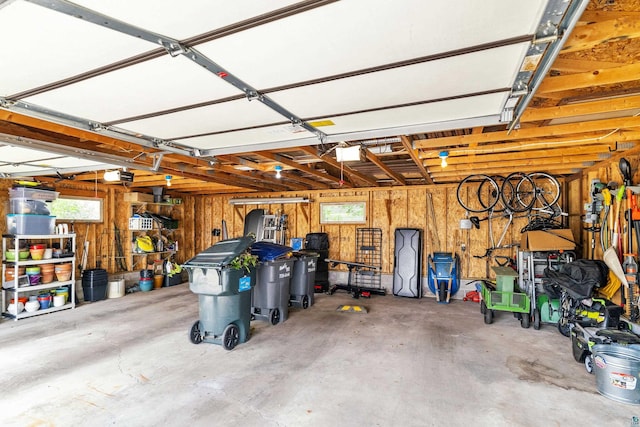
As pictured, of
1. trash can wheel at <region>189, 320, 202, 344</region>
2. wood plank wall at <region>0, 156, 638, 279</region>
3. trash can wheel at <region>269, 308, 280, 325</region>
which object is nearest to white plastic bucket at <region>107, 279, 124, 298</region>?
wood plank wall at <region>0, 156, 638, 279</region>

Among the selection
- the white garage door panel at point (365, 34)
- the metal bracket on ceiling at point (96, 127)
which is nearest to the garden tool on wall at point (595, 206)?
the white garage door panel at point (365, 34)

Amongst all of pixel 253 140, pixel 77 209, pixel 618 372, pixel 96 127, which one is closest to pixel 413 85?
pixel 253 140

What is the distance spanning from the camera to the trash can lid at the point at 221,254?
384cm

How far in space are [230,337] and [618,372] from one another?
12.4ft

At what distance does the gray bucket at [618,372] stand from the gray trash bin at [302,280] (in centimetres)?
397

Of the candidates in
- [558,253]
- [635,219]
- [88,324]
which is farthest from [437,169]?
[88,324]

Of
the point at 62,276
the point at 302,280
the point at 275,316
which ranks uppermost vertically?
the point at 62,276

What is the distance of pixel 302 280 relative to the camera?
5801 mm

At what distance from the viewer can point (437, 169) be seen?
215 inches

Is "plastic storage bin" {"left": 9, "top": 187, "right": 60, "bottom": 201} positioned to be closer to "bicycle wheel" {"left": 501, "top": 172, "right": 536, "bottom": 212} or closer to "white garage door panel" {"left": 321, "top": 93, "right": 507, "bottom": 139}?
"white garage door panel" {"left": 321, "top": 93, "right": 507, "bottom": 139}

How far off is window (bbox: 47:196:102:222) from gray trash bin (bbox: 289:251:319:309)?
475 centimetres

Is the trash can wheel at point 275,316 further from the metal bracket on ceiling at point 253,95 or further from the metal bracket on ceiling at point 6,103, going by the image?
the metal bracket on ceiling at point 6,103

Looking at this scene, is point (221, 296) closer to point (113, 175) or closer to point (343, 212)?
point (113, 175)

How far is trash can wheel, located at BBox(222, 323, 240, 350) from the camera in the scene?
3803 millimetres
